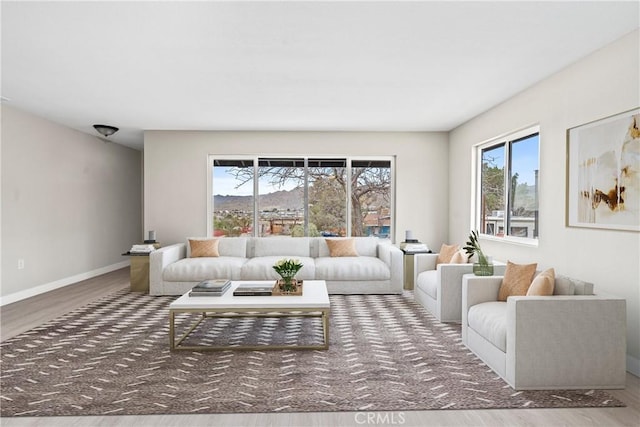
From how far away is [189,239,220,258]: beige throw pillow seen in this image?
6133mm

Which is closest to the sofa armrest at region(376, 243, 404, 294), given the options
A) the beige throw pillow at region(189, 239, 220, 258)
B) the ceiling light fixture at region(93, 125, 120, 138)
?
the beige throw pillow at region(189, 239, 220, 258)

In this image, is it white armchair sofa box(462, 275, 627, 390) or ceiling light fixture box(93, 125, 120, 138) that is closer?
white armchair sofa box(462, 275, 627, 390)

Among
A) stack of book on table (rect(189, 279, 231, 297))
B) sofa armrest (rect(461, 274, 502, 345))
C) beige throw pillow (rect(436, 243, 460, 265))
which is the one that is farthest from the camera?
beige throw pillow (rect(436, 243, 460, 265))

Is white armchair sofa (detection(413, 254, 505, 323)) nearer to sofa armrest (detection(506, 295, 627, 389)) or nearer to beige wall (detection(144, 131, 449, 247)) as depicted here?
sofa armrest (detection(506, 295, 627, 389))

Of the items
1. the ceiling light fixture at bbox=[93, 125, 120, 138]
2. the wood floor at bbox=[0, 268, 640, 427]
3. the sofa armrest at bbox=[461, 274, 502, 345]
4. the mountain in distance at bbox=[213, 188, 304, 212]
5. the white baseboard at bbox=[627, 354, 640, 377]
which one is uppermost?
the ceiling light fixture at bbox=[93, 125, 120, 138]

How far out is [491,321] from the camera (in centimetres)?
312

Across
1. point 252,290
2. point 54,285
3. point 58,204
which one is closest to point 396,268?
point 252,290

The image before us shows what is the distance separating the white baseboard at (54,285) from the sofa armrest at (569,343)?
5.82m

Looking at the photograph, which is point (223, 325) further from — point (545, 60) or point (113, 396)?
point (545, 60)

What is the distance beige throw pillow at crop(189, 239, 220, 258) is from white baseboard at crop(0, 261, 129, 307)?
2.15 meters

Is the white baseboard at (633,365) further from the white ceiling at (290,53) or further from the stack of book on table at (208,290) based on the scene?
the stack of book on table at (208,290)

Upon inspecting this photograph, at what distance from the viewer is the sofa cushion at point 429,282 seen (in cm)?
461

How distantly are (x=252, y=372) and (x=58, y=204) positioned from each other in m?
5.06

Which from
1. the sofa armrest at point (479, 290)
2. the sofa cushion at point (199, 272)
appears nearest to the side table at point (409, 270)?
the sofa cushion at point (199, 272)
